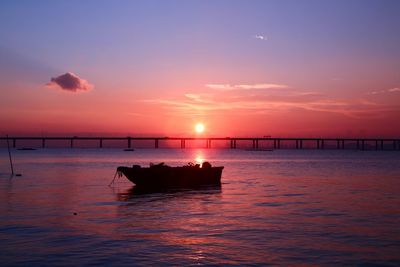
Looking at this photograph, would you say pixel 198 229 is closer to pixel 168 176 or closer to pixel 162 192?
pixel 162 192

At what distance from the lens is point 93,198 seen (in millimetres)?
34469

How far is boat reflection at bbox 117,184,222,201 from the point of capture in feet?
121

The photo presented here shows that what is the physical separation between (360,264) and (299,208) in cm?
1347

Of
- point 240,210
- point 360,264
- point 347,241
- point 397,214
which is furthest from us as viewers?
point 240,210

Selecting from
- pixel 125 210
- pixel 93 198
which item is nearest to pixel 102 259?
pixel 125 210

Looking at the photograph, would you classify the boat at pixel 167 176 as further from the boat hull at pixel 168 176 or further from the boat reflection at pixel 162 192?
the boat reflection at pixel 162 192

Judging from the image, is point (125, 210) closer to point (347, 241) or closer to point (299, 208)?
point (299, 208)

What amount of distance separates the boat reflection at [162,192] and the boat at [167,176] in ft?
2.40

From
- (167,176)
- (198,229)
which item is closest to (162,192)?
(167,176)

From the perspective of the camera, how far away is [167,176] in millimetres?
43500

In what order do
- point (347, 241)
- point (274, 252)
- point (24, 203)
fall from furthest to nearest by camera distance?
1. point (24, 203)
2. point (347, 241)
3. point (274, 252)

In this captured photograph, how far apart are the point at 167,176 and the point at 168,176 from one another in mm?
108

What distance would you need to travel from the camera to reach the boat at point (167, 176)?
4266 cm

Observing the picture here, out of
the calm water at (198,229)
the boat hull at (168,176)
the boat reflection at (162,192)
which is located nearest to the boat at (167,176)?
the boat hull at (168,176)
